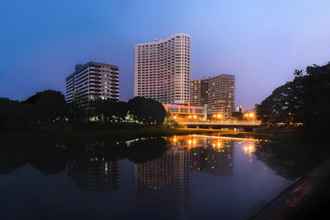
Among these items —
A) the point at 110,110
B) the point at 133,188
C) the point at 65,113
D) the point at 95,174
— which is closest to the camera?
the point at 133,188

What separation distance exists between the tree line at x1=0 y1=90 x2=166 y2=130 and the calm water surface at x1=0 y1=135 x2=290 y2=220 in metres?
36.1

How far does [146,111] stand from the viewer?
92.0 metres

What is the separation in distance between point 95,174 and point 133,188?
16.9ft

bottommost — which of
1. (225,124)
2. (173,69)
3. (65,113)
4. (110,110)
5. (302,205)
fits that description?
(302,205)

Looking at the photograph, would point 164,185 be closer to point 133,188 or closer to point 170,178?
point 133,188

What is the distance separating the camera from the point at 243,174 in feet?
73.1

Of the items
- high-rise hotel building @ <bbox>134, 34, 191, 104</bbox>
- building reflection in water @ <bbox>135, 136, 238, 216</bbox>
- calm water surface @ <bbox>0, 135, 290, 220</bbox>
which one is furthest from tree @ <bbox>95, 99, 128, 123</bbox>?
high-rise hotel building @ <bbox>134, 34, 191, 104</bbox>

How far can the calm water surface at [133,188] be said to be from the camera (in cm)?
1325

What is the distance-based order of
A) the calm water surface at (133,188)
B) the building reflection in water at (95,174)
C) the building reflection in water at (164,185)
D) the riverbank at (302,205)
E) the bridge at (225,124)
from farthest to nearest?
the bridge at (225,124)
the building reflection in water at (95,174)
the building reflection in water at (164,185)
the calm water surface at (133,188)
the riverbank at (302,205)

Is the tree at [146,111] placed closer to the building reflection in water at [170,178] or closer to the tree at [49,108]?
the tree at [49,108]

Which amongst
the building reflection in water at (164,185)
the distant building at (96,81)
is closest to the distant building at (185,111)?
the distant building at (96,81)

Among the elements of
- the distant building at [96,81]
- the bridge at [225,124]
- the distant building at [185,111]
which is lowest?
the bridge at [225,124]

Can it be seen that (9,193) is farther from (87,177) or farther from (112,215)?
(112,215)

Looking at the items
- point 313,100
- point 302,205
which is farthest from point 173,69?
point 302,205
